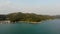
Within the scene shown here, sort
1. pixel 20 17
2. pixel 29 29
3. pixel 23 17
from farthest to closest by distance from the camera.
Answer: pixel 23 17
pixel 20 17
pixel 29 29

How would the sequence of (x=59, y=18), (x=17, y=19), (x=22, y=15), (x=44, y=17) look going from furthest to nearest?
(x=59, y=18)
(x=44, y=17)
(x=22, y=15)
(x=17, y=19)

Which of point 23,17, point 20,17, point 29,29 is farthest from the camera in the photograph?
point 23,17

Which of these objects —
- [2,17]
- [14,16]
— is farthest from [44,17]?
[2,17]

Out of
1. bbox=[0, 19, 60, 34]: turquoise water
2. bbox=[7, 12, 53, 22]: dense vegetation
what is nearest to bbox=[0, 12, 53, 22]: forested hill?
bbox=[7, 12, 53, 22]: dense vegetation

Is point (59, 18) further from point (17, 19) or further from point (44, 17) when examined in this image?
point (17, 19)

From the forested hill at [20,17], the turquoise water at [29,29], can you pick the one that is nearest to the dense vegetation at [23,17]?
the forested hill at [20,17]

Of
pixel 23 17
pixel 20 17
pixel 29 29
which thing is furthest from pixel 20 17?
pixel 29 29

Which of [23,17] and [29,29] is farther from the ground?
[23,17]

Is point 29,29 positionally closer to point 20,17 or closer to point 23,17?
point 20,17

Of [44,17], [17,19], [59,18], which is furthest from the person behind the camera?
[59,18]

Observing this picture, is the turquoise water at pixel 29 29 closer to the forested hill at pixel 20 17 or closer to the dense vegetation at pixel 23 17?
the dense vegetation at pixel 23 17

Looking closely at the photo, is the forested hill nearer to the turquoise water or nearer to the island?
the island
